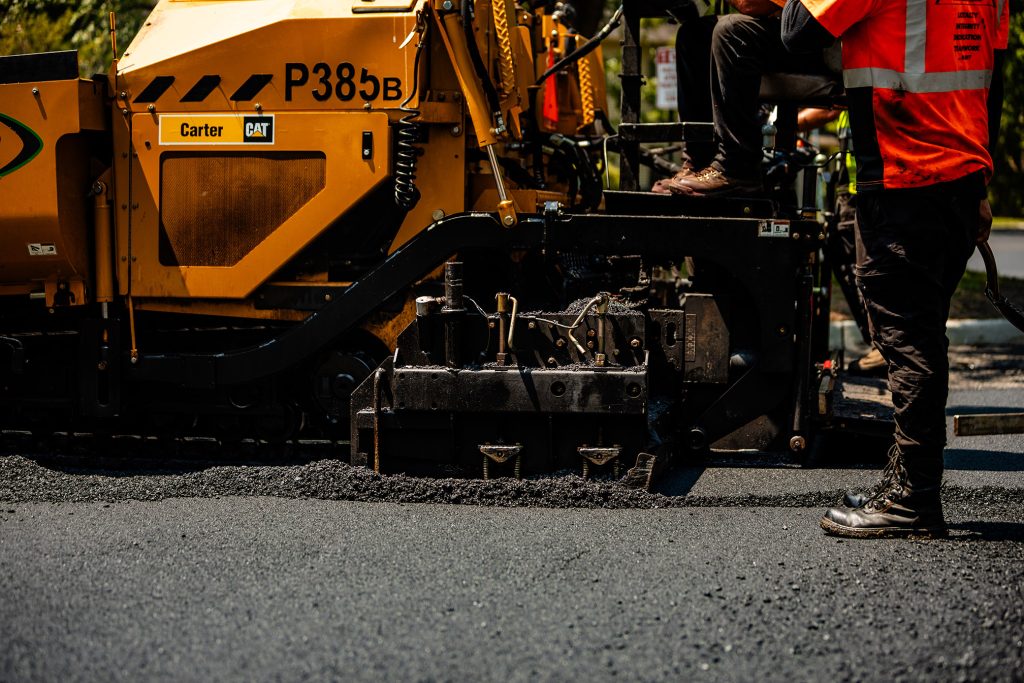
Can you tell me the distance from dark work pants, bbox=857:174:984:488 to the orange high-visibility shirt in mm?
86

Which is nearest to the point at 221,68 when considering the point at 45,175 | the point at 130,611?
the point at 45,175

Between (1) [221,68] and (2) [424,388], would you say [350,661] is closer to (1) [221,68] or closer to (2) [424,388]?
(2) [424,388]

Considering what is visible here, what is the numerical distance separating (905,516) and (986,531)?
0.34 metres

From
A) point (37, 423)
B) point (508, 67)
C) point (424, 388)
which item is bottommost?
point (37, 423)

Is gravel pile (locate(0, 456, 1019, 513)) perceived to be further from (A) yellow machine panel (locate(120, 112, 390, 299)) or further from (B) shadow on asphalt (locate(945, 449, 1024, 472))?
(A) yellow machine panel (locate(120, 112, 390, 299))

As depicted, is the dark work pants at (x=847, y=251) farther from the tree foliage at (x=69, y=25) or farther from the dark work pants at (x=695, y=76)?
the tree foliage at (x=69, y=25)

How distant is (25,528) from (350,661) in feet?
6.12

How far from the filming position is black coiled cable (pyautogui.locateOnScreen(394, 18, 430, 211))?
5.07 meters

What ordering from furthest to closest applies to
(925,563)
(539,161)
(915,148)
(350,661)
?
1. (539,161)
2. (915,148)
3. (925,563)
4. (350,661)

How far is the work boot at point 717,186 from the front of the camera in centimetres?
515

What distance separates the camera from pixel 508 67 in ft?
17.3

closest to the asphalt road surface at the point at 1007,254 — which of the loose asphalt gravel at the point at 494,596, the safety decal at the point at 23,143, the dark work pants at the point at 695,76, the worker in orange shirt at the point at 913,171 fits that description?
the dark work pants at the point at 695,76

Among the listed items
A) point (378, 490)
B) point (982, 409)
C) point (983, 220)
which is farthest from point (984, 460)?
point (378, 490)

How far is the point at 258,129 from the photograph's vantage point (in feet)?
17.0
